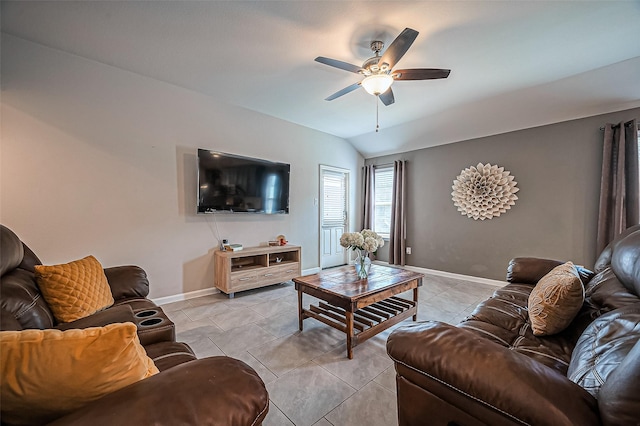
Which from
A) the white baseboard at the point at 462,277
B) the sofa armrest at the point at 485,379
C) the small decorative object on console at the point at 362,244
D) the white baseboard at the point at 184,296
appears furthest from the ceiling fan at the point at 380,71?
the white baseboard at the point at 462,277

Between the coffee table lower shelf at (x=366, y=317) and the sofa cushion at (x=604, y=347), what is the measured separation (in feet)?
4.25

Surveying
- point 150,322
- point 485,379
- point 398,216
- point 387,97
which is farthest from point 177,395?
point 398,216

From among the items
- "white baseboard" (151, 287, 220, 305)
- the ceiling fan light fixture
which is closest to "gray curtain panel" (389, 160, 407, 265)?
the ceiling fan light fixture

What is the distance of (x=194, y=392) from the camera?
2.22ft

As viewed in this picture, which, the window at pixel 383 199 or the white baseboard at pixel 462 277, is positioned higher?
the window at pixel 383 199

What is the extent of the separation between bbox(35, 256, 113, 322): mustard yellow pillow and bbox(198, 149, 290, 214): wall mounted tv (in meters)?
1.63

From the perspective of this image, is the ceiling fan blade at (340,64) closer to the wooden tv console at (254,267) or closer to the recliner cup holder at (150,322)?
the recliner cup holder at (150,322)

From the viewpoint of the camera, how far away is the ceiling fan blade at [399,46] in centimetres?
175

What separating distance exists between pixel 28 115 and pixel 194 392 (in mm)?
3244

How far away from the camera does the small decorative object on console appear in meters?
2.51

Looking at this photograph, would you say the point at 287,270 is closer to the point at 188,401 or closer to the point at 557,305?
the point at 557,305

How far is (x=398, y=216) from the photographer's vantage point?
5078mm

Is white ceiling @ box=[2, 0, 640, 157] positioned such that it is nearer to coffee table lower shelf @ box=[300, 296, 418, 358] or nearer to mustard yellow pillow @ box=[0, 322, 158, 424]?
mustard yellow pillow @ box=[0, 322, 158, 424]

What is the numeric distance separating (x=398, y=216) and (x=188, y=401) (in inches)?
190
